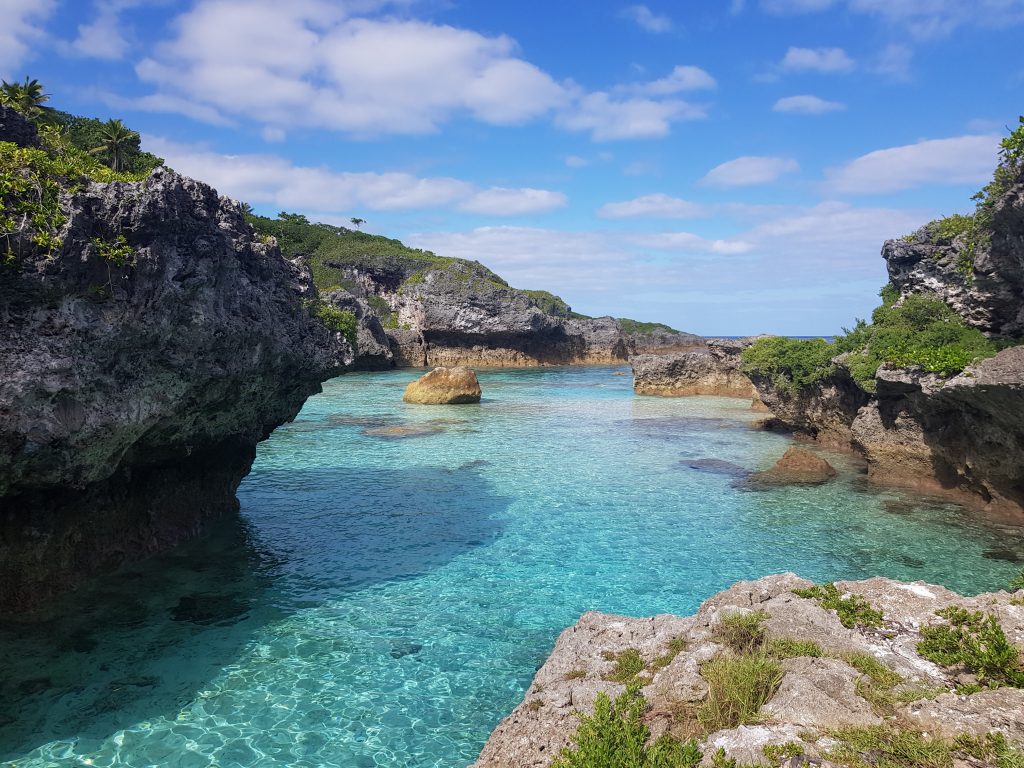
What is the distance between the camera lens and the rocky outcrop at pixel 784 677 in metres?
5.45

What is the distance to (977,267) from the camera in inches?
687

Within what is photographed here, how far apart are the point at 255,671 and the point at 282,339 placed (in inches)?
291

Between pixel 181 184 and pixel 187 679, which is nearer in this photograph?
pixel 187 679

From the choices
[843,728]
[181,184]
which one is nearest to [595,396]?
[181,184]

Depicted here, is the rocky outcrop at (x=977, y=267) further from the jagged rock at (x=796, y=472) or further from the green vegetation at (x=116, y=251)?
the green vegetation at (x=116, y=251)

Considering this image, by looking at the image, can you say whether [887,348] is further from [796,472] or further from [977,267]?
[796,472]

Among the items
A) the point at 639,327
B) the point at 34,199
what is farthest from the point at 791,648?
the point at 639,327

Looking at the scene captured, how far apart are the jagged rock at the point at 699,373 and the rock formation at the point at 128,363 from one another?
39294mm

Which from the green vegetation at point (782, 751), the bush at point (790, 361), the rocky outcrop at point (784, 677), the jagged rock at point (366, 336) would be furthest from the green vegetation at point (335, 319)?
the jagged rock at point (366, 336)

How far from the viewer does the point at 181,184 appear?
1099 centimetres

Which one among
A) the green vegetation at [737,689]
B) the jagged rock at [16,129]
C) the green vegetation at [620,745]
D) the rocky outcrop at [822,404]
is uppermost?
the jagged rock at [16,129]

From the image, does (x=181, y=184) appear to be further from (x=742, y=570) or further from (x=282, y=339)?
(x=742, y=570)

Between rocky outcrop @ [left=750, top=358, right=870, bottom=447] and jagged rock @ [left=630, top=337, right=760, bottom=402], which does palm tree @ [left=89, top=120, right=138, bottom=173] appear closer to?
rocky outcrop @ [left=750, top=358, right=870, bottom=447]

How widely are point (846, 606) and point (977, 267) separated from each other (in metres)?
14.7
